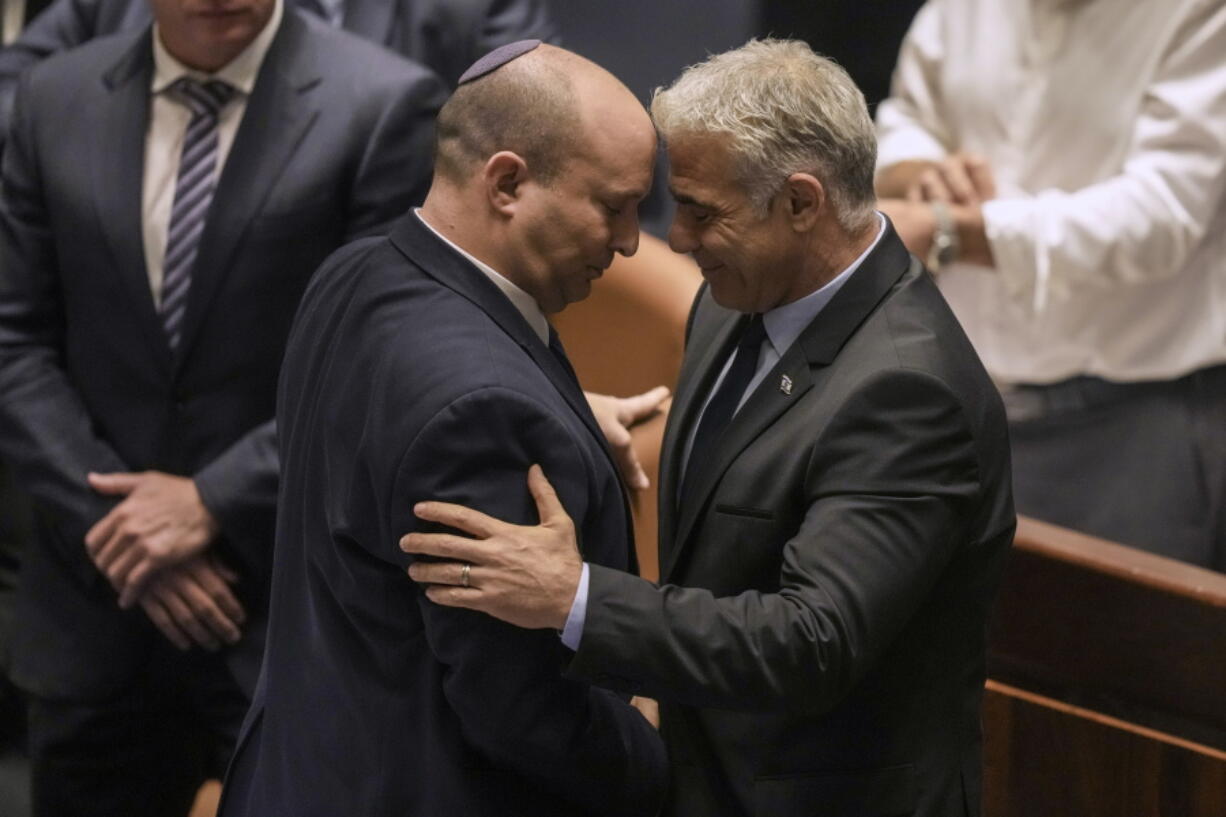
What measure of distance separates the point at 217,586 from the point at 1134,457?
63.9 inches

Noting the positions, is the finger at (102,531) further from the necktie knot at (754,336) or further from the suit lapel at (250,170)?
the necktie knot at (754,336)

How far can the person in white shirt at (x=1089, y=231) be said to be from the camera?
9.63ft

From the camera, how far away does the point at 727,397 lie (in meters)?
2.11

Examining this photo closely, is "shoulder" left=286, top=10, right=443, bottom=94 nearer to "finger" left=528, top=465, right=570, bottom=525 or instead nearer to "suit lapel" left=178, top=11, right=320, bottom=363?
"suit lapel" left=178, top=11, right=320, bottom=363

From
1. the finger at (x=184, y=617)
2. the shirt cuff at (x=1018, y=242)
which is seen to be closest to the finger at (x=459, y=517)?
the finger at (x=184, y=617)

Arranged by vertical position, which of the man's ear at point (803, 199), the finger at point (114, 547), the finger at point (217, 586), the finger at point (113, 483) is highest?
the man's ear at point (803, 199)

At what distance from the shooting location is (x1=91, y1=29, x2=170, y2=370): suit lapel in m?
2.59

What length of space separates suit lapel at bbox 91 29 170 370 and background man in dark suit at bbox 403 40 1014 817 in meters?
0.93

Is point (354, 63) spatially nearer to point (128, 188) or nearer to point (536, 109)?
point (128, 188)

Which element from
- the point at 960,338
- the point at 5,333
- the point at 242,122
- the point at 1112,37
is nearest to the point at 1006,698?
the point at 960,338

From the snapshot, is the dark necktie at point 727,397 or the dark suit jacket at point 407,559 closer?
the dark suit jacket at point 407,559

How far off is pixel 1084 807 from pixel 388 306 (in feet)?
4.12

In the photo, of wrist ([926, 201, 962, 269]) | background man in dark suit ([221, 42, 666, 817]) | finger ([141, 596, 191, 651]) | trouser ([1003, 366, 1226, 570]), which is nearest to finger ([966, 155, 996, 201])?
wrist ([926, 201, 962, 269])

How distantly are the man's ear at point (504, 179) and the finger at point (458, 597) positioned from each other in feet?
1.34
